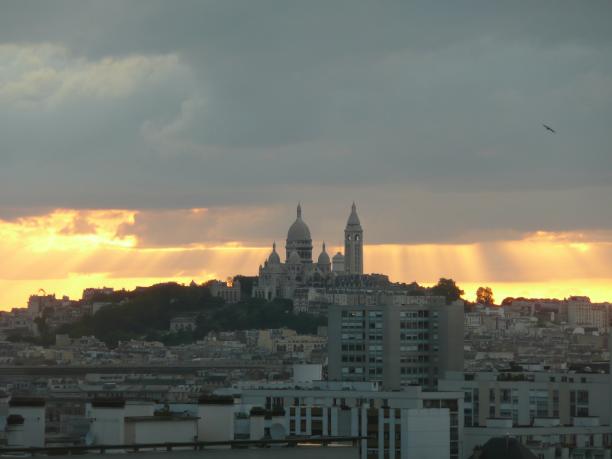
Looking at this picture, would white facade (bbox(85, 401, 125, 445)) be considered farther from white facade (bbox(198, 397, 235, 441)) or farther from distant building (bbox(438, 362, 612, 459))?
distant building (bbox(438, 362, 612, 459))

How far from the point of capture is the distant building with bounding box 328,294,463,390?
90188 mm

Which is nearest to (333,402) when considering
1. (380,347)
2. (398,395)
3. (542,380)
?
(398,395)

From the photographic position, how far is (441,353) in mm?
90812

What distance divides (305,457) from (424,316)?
207 feet

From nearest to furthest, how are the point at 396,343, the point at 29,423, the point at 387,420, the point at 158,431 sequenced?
the point at 158,431
the point at 29,423
the point at 387,420
the point at 396,343

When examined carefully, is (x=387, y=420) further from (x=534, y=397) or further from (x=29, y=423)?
(x=29, y=423)

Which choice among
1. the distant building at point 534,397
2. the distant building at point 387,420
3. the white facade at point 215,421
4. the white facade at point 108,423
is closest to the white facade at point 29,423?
the white facade at point 108,423

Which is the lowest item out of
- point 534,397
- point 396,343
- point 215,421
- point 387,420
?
point 215,421

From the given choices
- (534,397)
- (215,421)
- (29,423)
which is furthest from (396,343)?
(29,423)

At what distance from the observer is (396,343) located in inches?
3573

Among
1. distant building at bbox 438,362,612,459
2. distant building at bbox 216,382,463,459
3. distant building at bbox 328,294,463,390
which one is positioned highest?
distant building at bbox 328,294,463,390

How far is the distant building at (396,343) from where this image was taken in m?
90.2

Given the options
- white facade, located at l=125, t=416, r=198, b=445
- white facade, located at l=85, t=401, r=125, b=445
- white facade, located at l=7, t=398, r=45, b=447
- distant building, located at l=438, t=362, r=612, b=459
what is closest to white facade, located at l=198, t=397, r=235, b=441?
white facade, located at l=125, t=416, r=198, b=445

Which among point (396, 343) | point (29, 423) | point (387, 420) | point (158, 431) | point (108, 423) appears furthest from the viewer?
point (396, 343)
